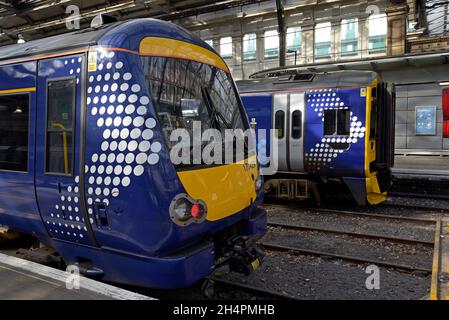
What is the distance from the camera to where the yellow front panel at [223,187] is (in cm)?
354

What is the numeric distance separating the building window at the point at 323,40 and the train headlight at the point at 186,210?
20.6 m

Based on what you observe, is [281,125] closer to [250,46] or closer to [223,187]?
[223,187]

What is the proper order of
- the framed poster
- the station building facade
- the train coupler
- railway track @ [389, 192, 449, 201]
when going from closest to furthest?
the train coupler < railway track @ [389, 192, 449, 201] < the station building facade < the framed poster

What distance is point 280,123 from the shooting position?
9.73 meters

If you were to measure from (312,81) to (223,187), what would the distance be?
6.19 meters

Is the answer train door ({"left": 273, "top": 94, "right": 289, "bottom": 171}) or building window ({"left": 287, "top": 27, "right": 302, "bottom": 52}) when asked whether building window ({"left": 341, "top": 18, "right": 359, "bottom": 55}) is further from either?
train door ({"left": 273, "top": 94, "right": 289, "bottom": 171})

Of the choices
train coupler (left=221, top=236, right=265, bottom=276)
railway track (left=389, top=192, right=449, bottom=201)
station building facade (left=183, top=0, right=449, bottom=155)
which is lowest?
railway track (left=389, top=192, right=449, bottom=201)

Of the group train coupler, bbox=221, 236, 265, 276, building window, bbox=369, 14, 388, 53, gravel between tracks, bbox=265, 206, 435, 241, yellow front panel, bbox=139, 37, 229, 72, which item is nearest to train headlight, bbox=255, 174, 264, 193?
train coupler, bbox=221, 236, 265, 276

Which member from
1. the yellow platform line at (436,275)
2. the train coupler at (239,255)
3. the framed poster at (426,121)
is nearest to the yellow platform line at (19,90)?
the train coupler at (239,255)

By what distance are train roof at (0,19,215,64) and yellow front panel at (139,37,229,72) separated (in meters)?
0.05

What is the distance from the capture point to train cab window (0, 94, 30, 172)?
398 centimetres

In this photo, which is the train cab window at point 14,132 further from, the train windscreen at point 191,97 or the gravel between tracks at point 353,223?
the gravel between tracks at point 353,223
